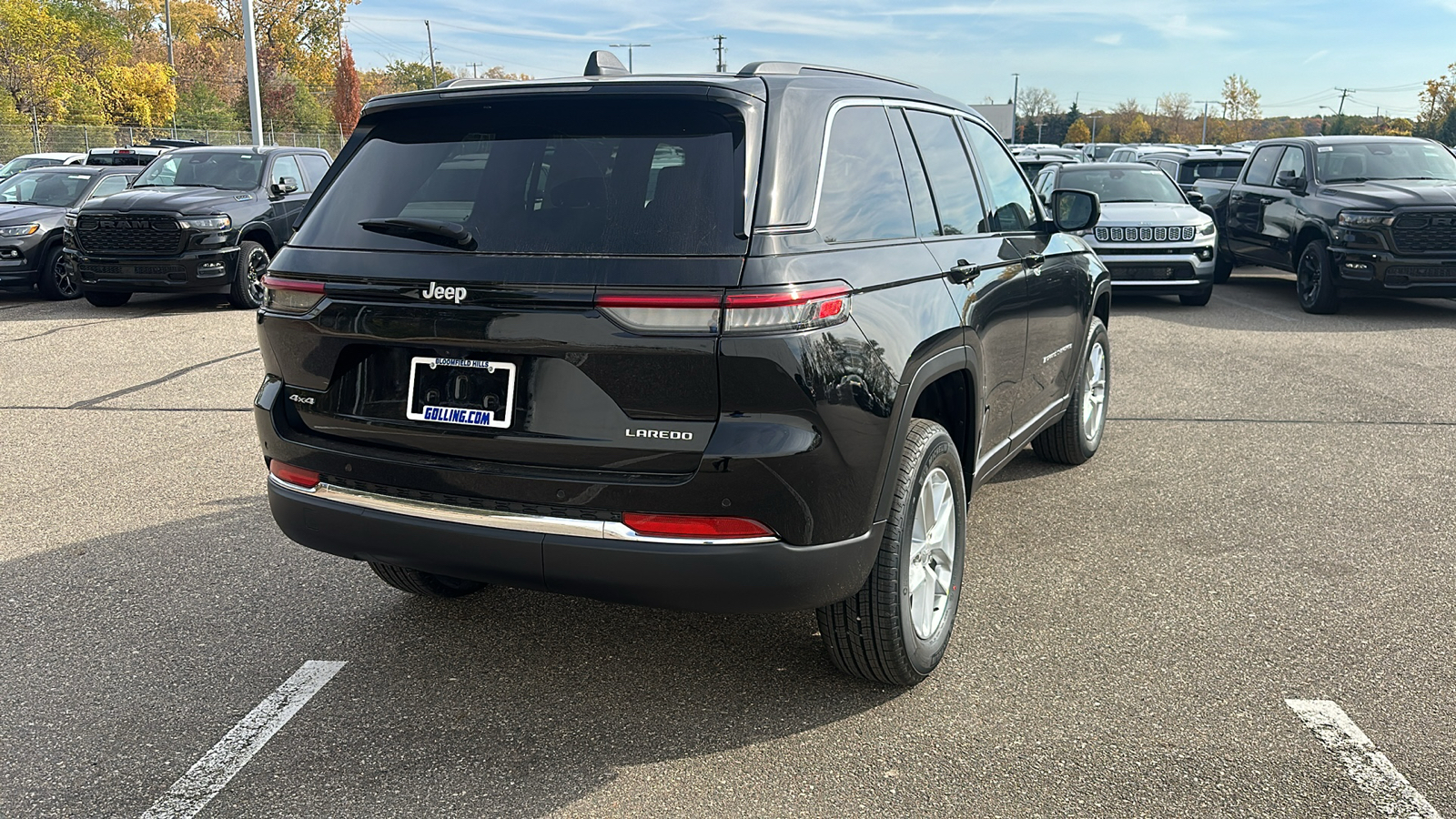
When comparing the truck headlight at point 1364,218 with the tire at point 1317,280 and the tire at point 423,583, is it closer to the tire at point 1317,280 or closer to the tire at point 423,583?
the tire at point 1317,280

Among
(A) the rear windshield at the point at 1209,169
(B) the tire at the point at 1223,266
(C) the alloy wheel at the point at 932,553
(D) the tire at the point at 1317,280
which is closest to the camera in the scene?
(C) the alloy wheel at the point at 932,553

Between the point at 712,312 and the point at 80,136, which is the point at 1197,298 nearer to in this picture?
the point at 712,312

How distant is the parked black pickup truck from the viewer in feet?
36.3

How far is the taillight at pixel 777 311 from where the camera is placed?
107 inches

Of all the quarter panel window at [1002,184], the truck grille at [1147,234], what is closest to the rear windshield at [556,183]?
the quarter panel window at [1002,184]

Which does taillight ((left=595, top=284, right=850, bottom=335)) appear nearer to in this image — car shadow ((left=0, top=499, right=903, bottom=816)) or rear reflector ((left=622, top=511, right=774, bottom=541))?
rear reflector ((left=622, top=511, right=774, bottom=541))

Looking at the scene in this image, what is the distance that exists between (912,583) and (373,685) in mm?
1710

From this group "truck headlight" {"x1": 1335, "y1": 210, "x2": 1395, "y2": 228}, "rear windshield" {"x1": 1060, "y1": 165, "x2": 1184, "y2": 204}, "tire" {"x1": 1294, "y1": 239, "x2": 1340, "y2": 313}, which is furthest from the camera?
"rear windshield" {"x1": 1060, "y1": 165, "x2": 1184, "y2": 204}

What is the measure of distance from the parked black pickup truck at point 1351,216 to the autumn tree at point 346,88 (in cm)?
7169

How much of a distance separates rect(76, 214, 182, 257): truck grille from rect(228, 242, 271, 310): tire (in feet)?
2.20

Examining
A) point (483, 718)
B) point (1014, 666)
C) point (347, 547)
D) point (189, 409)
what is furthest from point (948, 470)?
point (189, 409)

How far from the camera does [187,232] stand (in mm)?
11969

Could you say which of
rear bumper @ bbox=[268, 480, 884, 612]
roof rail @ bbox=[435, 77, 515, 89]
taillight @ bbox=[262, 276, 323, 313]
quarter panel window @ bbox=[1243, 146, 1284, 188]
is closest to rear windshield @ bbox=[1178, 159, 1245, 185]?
quarter panel window @ bbox=[1243, 146, 1284, 188]

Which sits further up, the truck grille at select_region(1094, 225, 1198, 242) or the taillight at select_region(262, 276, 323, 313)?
the taillight at select_region(262, 276, 323, 313)
